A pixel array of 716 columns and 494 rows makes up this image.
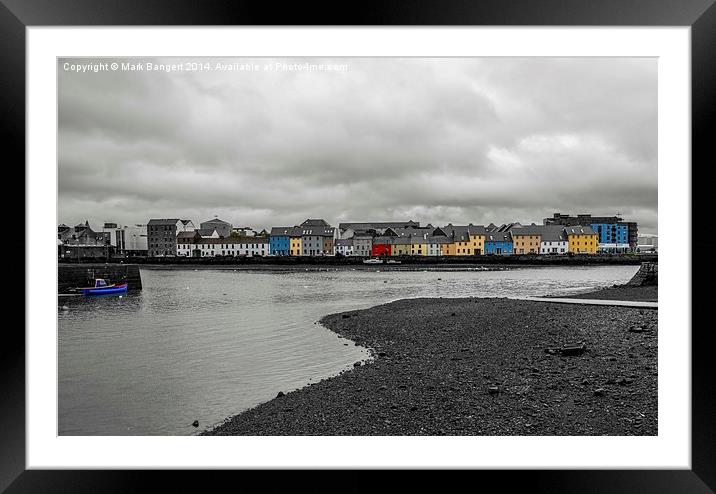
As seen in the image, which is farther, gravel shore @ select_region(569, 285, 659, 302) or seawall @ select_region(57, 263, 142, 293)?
seawall @ select_region(57, 263, 142, 293)

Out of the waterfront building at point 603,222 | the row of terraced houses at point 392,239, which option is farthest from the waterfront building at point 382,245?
the waterfront building at point 603,222

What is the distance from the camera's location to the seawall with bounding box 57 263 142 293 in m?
8.55

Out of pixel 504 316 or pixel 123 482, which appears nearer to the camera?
pixel 123 482

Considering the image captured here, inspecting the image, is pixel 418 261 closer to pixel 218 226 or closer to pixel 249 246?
pixel 249 246

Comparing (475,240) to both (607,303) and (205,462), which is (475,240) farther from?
(205,462)

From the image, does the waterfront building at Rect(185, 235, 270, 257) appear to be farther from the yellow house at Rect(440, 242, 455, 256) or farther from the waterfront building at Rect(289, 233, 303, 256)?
the yellow house at Rect(440, 242, 455, 256)

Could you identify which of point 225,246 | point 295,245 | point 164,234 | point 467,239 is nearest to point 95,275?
point 164,234

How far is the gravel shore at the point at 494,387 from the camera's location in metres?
2.92

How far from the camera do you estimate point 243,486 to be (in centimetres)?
225

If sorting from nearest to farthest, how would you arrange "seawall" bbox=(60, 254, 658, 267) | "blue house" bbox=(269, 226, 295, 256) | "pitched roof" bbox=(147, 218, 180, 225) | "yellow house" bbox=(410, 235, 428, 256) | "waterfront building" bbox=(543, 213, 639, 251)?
"waterfront building" bbox=(543, 213, 639, 251) < "pitched roof" bbox=(147, 218, 180, 225) < "seawall" bbox=(60, 254, 658, 267) < "blue house" bbox=(269, 226, 295, 256) < "yellow house" bbox=(410, 235, 428, 256)

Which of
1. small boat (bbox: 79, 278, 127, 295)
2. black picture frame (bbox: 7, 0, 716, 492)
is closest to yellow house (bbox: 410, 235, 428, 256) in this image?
small boat (bbox: 79, 278, 127, 295)

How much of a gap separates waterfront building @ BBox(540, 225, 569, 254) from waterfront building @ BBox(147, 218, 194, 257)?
27.4ft
